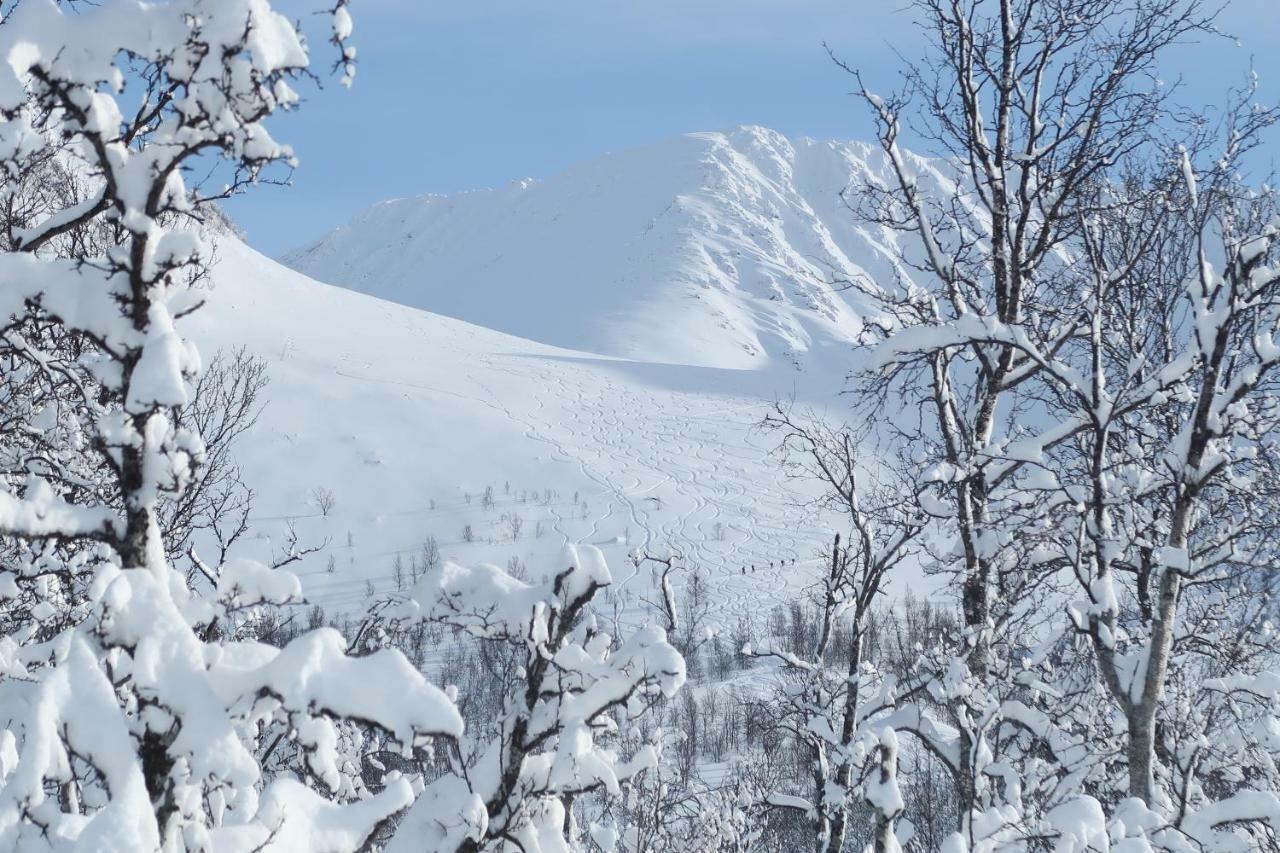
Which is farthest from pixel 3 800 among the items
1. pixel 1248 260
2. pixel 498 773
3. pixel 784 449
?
pixel 784 449

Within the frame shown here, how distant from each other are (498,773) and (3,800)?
76.5 inches

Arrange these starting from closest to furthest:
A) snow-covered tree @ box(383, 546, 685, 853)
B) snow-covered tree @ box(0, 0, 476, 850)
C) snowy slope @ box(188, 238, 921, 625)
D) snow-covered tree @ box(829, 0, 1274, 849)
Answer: snow-covered tree @ box(0, 0, 476, 850), snow-covered tree @ box(383, 546, 685, 853), snow-covered tree @ box(829, 0, 1274, 849), snowy slope @ box(188, 238, 921, 625)

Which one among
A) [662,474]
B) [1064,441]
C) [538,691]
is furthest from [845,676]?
[662,474]

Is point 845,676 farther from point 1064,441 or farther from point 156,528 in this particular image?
point 156,528

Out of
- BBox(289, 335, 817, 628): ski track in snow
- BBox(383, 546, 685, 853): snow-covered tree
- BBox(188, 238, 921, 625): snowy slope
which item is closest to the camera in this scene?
BBox(383, 546, 685, 853): snow-covered tree

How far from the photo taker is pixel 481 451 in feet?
377

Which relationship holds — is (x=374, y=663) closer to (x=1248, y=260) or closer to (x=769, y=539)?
(x=1248, y=260)

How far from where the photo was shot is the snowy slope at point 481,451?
92000mm

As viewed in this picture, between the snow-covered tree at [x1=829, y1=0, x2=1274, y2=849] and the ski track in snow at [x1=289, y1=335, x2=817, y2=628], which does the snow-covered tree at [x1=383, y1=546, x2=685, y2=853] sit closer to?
the snow-covered tree at [x1=829, y1=0, x2=1274, y2=849]

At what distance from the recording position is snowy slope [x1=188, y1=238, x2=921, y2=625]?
9200 centimetres

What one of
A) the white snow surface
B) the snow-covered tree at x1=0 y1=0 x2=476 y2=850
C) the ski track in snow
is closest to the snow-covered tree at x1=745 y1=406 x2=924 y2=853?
the snow-covered tree at x1=0 y1=0 x2=476 y2=850

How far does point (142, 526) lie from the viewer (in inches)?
109

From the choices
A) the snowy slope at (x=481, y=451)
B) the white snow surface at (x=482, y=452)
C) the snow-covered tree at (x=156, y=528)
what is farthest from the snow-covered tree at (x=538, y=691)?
the snowy slope at (x=481, y=451)

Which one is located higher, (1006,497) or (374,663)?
(1006,497)
